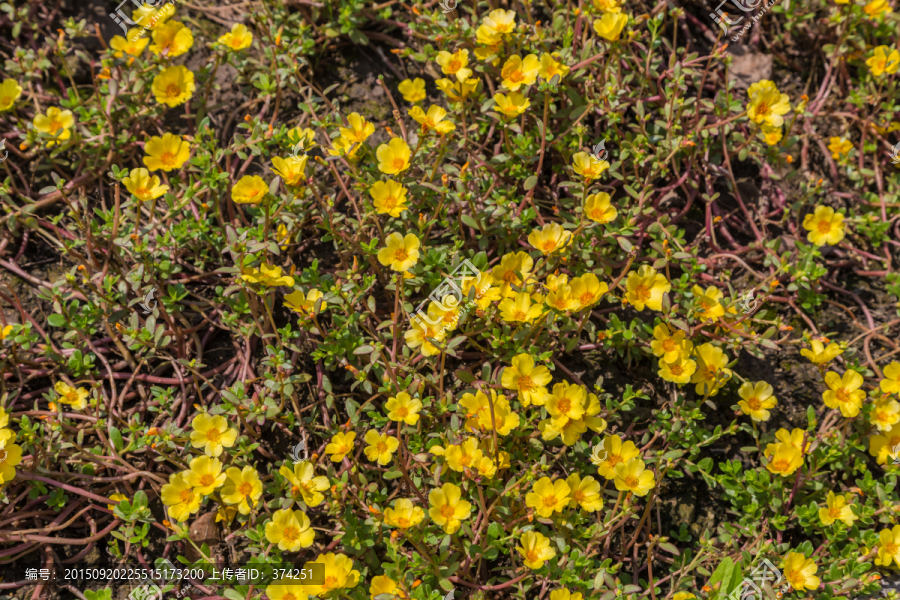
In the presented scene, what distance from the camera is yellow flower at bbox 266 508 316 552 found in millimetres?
2316

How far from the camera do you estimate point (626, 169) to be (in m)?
3.13

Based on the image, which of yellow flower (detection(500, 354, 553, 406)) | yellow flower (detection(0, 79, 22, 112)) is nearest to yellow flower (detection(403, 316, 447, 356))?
yellow flower (detection(500, 354, 553, 406))

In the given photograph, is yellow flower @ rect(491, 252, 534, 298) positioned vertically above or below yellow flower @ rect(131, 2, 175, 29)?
below

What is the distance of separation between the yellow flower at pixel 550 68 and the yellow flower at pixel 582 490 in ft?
5.51

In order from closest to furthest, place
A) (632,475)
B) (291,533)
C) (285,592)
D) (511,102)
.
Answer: (285,592), (291,533), (632,475), (511,102)

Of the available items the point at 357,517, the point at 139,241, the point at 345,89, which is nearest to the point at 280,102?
the point at 345,89

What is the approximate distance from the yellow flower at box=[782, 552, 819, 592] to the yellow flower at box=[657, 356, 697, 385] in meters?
0.75

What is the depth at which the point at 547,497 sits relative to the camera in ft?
7.93

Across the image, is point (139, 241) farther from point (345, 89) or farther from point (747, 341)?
point (747, 341)

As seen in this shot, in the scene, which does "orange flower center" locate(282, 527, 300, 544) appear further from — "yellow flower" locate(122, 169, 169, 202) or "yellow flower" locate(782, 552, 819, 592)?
"yellow flower" locate(782, 552, 819, 592)

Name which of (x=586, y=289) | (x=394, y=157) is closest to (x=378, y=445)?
(x=586, y=289)

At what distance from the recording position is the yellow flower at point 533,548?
232 cm

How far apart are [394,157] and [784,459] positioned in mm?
2004

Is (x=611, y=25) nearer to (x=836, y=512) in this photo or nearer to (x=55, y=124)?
(x=836, y=512)
